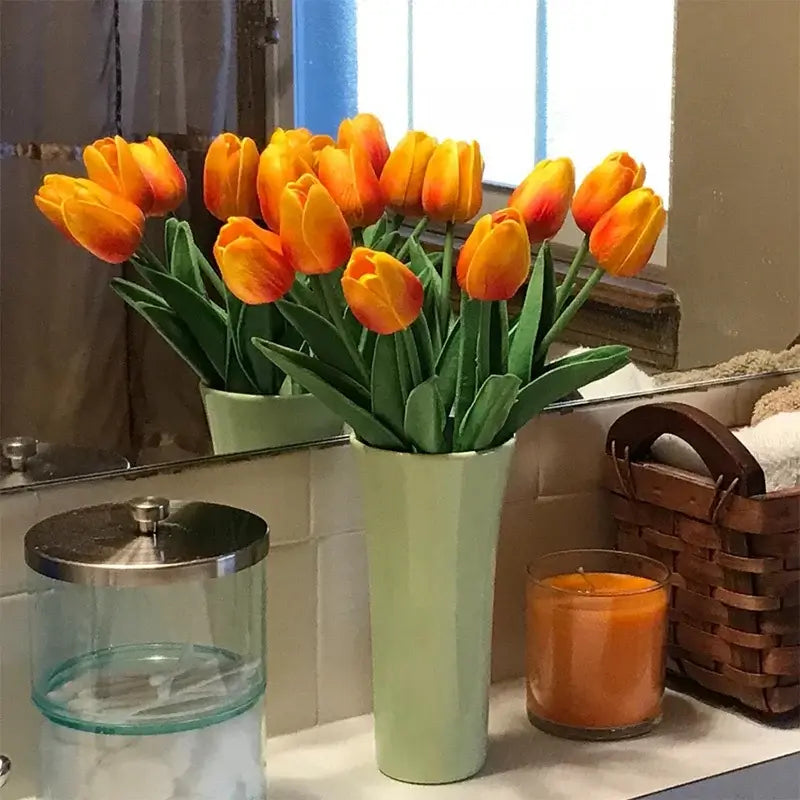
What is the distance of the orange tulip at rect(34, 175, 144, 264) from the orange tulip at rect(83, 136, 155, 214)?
0.01 meters

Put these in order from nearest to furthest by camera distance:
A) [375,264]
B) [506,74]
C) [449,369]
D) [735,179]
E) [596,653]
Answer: [375,264], [449,369], [596,653], [506,74], [735,179]

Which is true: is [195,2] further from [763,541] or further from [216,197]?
[763,541]

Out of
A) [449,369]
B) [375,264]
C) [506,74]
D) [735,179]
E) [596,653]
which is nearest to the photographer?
[375,264]

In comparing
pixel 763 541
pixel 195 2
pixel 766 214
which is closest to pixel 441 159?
pixel 195 2

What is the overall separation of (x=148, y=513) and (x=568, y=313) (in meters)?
0.27

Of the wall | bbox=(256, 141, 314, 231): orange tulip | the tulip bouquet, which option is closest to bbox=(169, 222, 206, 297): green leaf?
the tulip bouquet

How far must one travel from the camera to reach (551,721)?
0.91 m

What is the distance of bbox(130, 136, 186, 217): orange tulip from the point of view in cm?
79

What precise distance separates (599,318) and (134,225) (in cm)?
40

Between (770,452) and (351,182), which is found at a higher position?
(351,182)

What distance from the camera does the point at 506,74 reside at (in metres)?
1.02

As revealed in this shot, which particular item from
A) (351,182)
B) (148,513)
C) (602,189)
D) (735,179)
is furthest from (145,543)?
(735,179)

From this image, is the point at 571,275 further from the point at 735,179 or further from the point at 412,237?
the point at 735,179

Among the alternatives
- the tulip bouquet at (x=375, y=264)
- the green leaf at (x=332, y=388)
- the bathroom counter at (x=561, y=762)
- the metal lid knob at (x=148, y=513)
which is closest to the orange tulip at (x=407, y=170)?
the tulip bouquet at (x=375, y=264)
